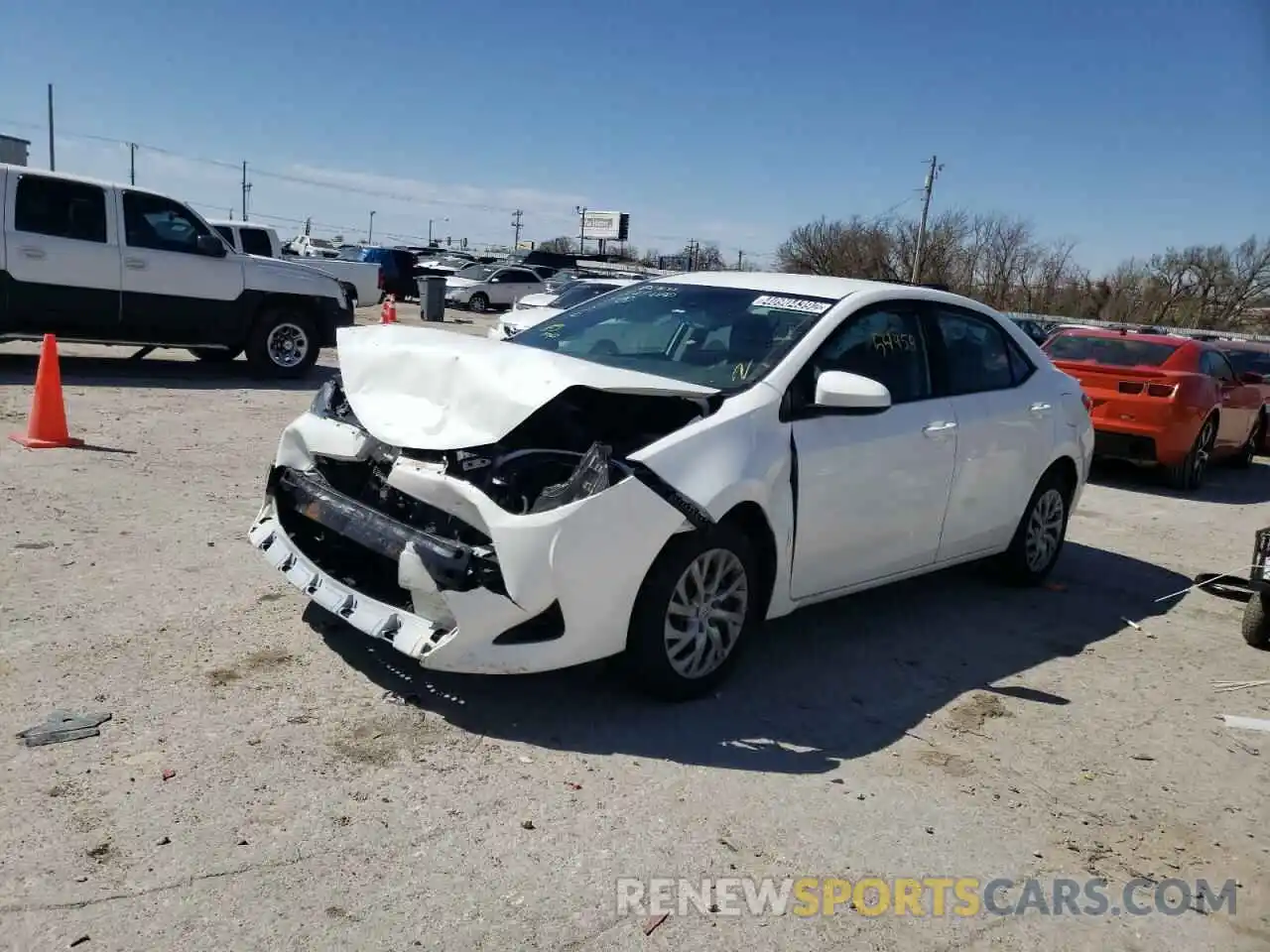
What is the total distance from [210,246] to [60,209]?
1.50m

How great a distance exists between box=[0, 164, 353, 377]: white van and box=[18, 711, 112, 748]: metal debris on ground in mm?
8694

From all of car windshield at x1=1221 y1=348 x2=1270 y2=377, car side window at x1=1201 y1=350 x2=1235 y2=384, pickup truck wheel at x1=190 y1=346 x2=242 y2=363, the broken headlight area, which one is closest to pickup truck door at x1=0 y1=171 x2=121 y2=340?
pickup truck wheel at x1=190 y1=346 x2=242 y2=363

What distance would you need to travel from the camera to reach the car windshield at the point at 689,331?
15.6 ft

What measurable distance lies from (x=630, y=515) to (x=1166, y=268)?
201 ft

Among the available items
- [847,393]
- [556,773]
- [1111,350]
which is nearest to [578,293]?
[1111,350]

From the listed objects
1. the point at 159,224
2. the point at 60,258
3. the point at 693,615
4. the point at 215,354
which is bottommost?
the point at 693,615

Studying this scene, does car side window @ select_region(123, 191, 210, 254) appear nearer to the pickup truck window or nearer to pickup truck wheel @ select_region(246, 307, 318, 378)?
pickup truck wheel @ select_region(246, 307, 318, 378)

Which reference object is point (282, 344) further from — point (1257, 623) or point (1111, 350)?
Result: point (1257, 623)

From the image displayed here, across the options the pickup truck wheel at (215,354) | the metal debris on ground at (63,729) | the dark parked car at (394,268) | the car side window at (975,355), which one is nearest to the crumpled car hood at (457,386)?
the metal debris on ground at (63,729)

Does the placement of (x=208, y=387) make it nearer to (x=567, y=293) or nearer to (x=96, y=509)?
(x=96, y=509)

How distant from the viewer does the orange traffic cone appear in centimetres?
780

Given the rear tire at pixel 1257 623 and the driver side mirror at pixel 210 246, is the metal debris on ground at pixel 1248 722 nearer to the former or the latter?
the rear tire at pixel 1257 623

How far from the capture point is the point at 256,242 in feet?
60.5

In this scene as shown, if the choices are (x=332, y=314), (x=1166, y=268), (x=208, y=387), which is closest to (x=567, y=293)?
(x=332, y=314)
